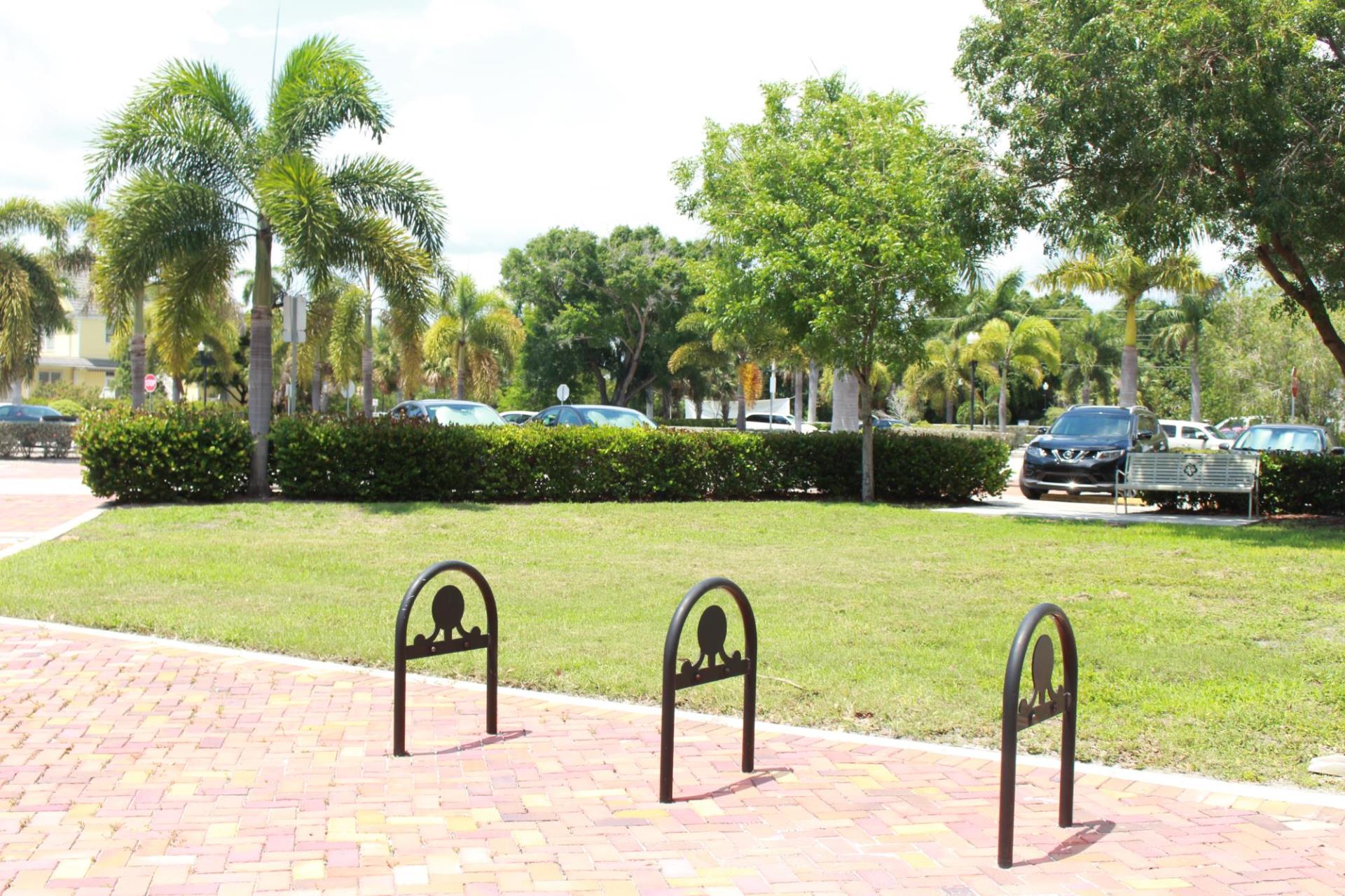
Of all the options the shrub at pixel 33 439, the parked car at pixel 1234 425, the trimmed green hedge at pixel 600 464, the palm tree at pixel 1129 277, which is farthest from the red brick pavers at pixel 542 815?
the parked car at pixel 1234 425

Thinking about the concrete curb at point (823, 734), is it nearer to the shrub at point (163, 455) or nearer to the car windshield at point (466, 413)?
the shrub at point (163, 455)

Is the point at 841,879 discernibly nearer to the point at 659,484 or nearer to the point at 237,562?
the point at 237,562

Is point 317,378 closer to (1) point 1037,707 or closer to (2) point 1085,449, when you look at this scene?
(2) point 1085,449

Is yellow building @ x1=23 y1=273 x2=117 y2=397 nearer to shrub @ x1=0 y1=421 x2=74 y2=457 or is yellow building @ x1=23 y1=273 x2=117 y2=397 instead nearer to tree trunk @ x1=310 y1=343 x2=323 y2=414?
tree trunk @ x1=310 y1=343 x2=323 y2=414

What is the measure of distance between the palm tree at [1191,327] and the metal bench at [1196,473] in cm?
3033

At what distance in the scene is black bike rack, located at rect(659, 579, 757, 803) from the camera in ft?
15.9

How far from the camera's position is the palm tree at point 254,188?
57.1ft

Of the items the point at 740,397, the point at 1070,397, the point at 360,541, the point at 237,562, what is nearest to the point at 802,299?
the point at 360,541

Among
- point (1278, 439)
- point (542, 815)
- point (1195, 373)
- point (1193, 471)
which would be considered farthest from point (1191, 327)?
point (542, 815)

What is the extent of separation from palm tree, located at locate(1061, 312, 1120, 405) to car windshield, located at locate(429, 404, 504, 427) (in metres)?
52.2

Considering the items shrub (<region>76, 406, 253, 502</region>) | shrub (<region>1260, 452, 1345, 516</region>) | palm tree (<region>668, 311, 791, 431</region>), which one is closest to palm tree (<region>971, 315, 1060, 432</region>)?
palm tree (<region>668, 311, 791, 431</region>)

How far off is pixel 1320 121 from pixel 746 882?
14.7m

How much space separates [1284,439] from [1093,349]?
1936 inches

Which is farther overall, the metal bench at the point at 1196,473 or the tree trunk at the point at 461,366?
the tree trunk at the point at 461,366
